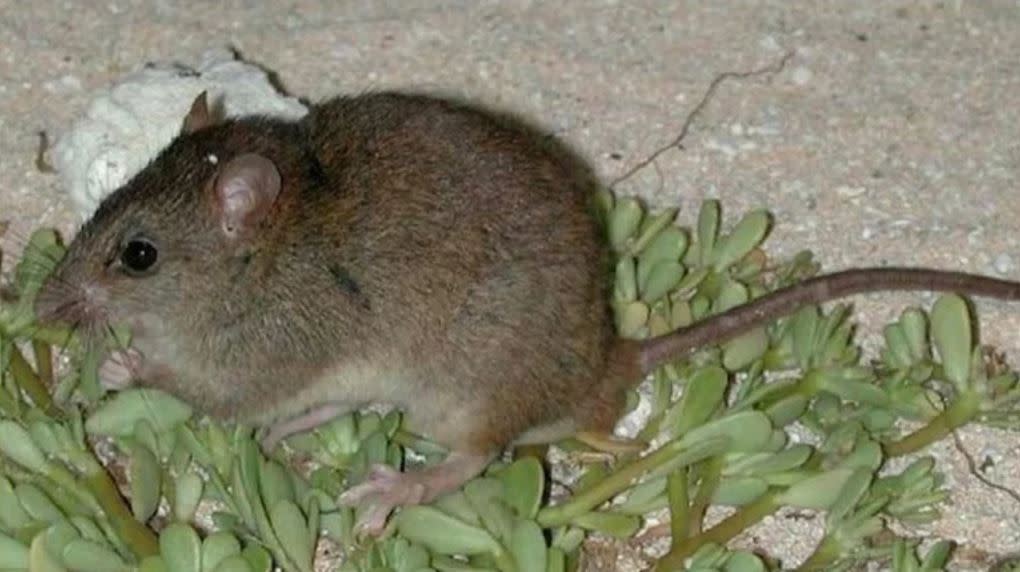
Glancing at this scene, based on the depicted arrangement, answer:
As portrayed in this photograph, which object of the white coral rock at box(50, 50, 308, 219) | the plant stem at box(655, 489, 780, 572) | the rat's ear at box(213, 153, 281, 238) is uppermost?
the rat's ear at box(213, 153, 281, 238)

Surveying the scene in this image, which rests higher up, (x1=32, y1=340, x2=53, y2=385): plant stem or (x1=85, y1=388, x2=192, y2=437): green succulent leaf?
(x1=85, y1=388, x2=192, y2=437): green succulent leaf

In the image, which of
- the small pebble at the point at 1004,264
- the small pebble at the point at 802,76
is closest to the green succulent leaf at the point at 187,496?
the small pebble at the point at 1004,264

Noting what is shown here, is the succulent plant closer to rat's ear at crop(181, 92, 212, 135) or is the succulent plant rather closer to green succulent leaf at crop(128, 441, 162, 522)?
green succulent leaf at crop(128, 441, 162, 522)

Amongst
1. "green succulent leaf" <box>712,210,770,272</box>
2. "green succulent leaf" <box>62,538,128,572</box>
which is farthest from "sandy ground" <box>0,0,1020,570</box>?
"green succulent leaf" <box>62,538,128,572</box>

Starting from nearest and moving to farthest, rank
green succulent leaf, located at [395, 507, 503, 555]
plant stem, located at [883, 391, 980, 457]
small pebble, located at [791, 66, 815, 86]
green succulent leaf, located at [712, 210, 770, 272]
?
green succulent leaf, located at [395, 507, 503, 555]
plant stem, located at [883, 391, 980, 457]
green succulent leaf, located at [712, 210, 770, 272]
small pebble, located at [791, 66, 815, 86]

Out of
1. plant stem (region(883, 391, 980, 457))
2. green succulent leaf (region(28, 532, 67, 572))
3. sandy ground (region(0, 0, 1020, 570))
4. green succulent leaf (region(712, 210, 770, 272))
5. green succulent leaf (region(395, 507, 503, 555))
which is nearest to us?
green succulent leaf (region(28, 532, 67, 572))

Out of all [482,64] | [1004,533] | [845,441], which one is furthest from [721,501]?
[482,64]

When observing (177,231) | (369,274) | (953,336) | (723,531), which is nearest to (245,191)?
(177,231)

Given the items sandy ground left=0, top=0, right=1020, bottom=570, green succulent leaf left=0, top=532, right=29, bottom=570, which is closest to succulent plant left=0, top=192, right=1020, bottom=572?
green succulent leaf left=0, top=532, right=29, bottom=570

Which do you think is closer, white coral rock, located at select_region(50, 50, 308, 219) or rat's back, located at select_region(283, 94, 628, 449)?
rat's back, located at select_region(283, 94, 628, 449)
